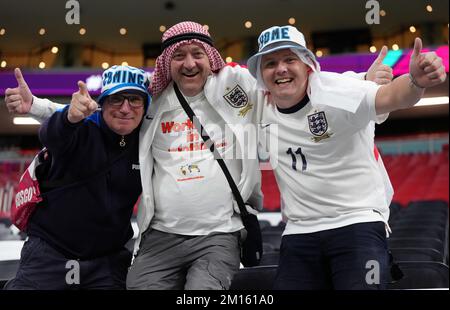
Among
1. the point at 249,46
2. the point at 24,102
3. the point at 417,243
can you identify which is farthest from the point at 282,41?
the point at 249,46

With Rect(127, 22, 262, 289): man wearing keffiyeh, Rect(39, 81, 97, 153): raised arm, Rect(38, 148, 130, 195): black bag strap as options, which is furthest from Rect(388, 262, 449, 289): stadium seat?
Rect(39, 81, 97, 153): raised arm

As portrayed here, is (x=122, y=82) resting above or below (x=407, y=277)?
above

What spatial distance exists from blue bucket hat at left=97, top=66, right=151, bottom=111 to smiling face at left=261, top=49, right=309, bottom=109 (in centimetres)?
42

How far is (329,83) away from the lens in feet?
4.49

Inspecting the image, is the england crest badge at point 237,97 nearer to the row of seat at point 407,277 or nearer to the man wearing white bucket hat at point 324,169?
the man wearing white bucket hat at point 324,169

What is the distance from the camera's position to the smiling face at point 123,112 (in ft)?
4.92

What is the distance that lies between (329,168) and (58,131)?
807 mm

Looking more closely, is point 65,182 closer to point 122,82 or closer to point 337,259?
point 122,82

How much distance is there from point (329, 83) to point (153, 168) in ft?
2.14

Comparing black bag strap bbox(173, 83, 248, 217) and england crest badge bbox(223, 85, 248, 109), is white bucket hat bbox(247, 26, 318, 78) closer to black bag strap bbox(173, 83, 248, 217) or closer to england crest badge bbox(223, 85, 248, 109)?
england crest badge bbox(223, 85, 248, 109)

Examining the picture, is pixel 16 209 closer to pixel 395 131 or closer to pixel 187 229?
pixel 187 229

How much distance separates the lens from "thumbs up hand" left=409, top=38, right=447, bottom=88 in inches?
43.1

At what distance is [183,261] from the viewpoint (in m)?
1.47
